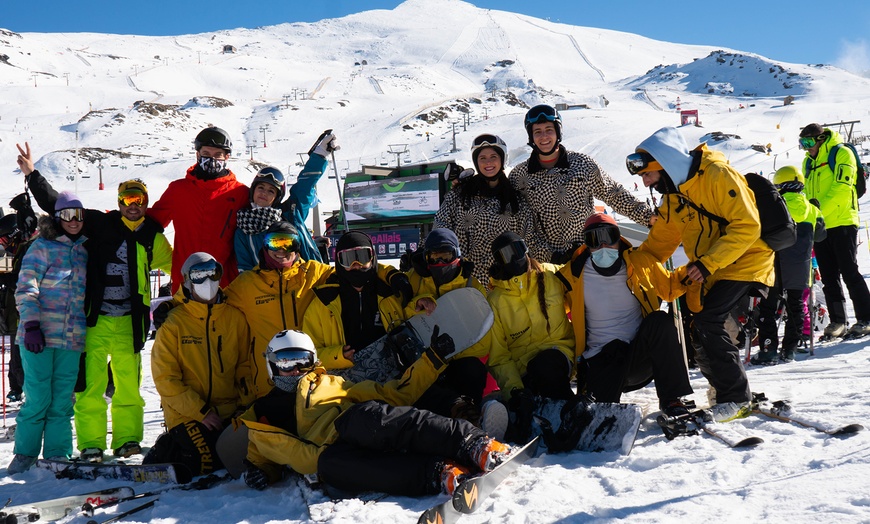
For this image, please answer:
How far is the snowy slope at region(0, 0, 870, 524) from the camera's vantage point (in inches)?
113

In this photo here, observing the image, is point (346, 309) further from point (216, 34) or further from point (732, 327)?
point (216, 34)

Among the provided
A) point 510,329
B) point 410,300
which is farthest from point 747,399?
point 410,300

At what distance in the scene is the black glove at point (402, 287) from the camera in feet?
13.6

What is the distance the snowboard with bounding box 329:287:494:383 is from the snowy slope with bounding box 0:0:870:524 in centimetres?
84

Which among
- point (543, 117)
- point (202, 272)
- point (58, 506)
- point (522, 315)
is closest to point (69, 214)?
point (202, 272)

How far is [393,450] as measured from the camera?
126 inches

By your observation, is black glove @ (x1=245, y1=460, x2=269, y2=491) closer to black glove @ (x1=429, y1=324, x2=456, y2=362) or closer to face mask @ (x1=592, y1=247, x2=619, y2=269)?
black glove @ (x1=429, y1=324, x2=456, y2=362)

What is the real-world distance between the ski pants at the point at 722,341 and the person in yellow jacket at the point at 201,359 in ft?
8.60

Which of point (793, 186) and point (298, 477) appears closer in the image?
point (298, 477)

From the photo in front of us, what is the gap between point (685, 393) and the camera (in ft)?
12.3

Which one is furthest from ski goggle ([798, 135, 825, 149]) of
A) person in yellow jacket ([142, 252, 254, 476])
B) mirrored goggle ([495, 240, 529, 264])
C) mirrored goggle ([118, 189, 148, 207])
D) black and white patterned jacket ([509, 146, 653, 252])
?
mirrored goggle ([118, 189, 148, 207])

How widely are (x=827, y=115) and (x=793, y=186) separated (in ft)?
198

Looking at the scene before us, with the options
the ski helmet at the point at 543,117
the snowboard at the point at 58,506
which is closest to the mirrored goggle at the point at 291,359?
the snowboard at the point at 58,506

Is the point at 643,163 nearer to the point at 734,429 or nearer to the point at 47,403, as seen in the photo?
the point at 734,429
